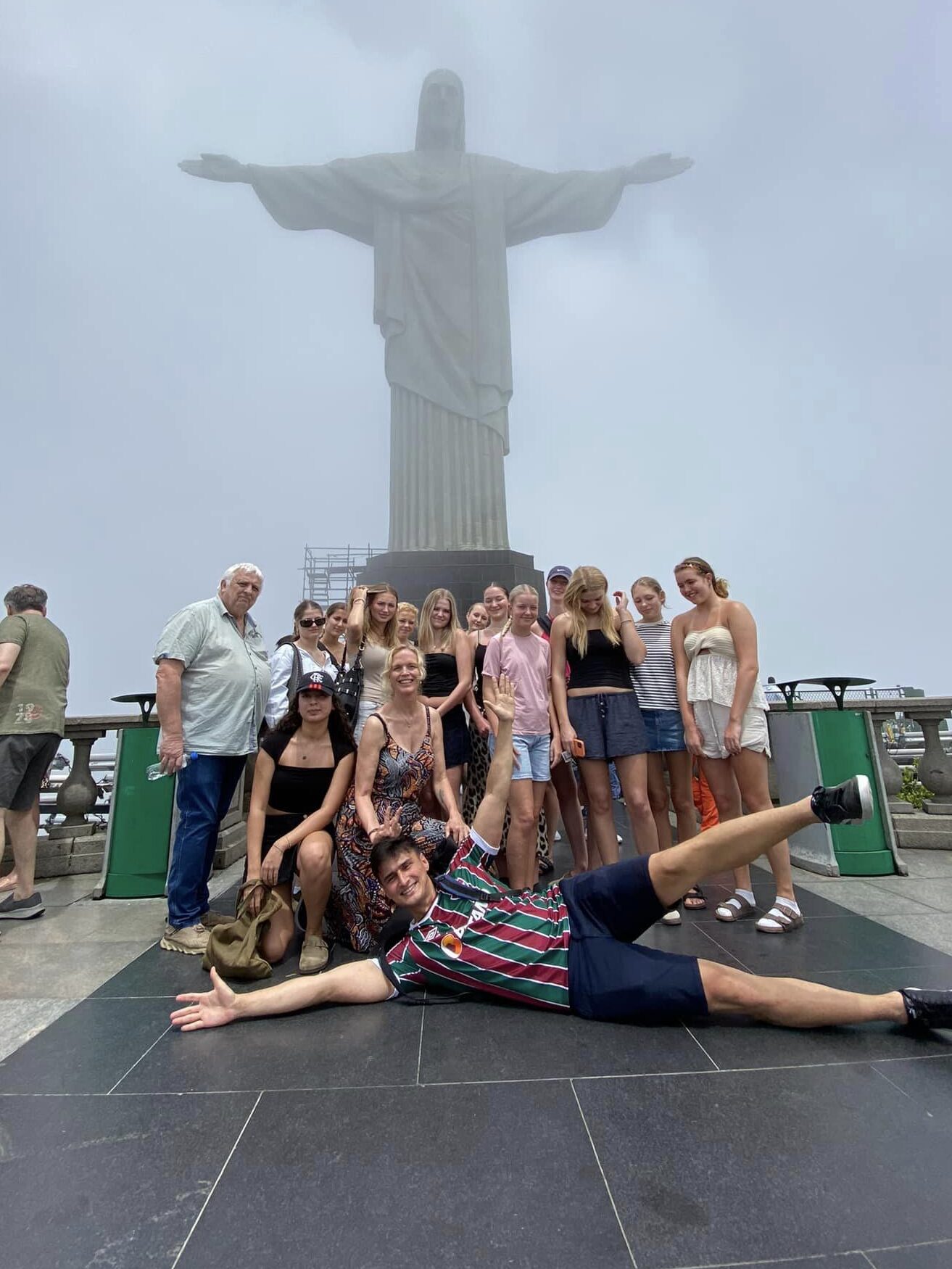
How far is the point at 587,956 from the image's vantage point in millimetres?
2213

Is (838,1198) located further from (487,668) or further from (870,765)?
(870,765)

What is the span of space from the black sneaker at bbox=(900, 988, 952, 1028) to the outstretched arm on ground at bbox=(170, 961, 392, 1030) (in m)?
1.79

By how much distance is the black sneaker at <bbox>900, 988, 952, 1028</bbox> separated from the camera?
6.61ft

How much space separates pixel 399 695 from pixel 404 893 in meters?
1.01

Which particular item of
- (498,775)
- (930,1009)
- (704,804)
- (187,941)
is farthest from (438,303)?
(930,1009)

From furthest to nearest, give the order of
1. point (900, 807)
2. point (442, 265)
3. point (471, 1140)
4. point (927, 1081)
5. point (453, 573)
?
point (442, 265) → point (453, 573) → point (900, 807) → point (927, 1081) → point (471, 1140)

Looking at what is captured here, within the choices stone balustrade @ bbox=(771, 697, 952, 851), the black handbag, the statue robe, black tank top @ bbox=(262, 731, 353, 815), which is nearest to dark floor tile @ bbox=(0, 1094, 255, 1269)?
black tank top @ bbox=(262, 731, 353, 815)

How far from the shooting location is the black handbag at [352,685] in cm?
362

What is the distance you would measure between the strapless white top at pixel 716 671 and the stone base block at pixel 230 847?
3.48 metres

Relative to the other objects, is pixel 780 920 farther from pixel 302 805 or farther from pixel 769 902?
pixel 302 805

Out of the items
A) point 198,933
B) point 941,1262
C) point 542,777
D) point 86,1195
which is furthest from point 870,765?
point 86,1195

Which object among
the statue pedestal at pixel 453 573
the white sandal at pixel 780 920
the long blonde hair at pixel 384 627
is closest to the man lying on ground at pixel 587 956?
the white sandal at pixel 780 920

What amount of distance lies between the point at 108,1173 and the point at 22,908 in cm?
290

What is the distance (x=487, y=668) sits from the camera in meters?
3.79
